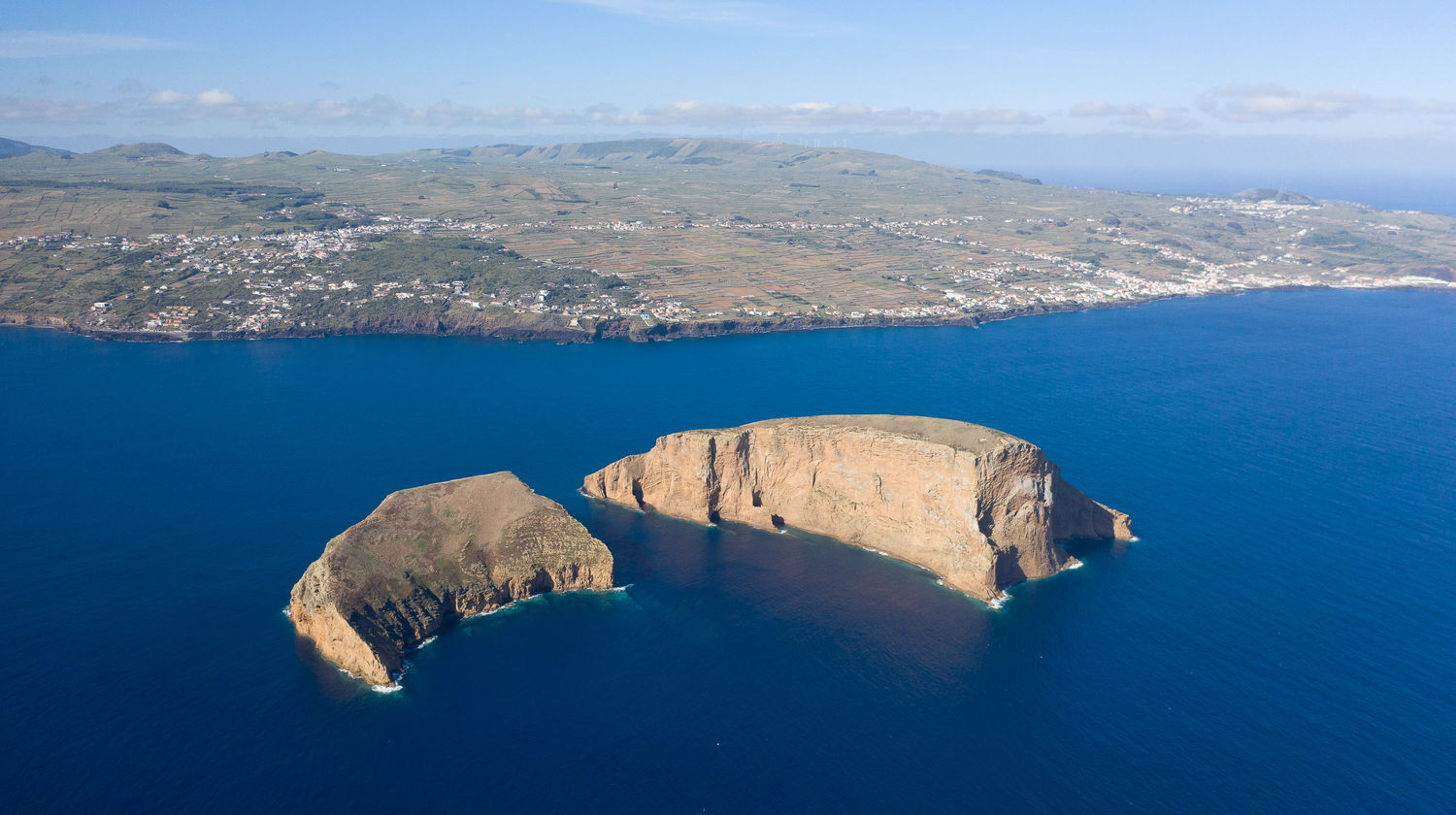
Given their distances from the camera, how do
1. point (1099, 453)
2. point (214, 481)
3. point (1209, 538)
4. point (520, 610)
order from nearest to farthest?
1. point (520, 610)
2. point (1209, 538)
3. point (214, 481)
4. point (1099, 453)

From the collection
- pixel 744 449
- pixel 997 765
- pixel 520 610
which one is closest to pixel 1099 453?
pixel 744 449

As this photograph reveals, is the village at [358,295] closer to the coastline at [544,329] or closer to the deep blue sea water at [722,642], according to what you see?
the coastline at [544,329]

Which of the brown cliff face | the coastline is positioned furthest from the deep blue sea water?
the coastline

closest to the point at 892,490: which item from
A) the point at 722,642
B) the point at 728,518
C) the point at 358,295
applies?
the point at 728,518

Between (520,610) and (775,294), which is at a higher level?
(775,294)

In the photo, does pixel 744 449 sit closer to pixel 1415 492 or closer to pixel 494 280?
pixel 1415 492

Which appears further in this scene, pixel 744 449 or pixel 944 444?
pixel 744 449

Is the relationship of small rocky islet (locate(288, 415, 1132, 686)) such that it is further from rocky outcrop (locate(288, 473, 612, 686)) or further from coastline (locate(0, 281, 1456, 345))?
coastline (locate(0, 281, 1456, 345))
